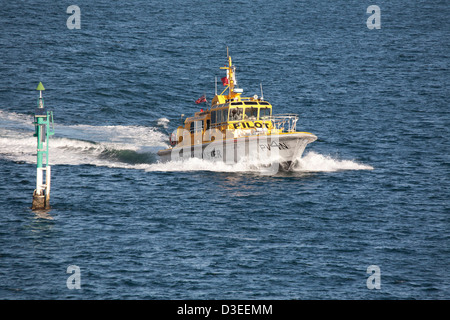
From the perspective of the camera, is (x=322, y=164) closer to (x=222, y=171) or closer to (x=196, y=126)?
(x=222, y=171)

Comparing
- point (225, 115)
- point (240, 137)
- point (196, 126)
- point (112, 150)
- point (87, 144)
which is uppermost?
point (225, 115)

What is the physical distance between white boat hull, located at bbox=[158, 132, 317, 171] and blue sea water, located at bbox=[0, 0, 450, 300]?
890mm

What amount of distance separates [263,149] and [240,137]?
1568 mm

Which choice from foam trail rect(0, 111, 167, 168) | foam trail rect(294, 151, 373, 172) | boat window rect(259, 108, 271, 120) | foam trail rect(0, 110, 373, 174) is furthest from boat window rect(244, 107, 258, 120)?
foam trail rect(0, 111, 167, 168)

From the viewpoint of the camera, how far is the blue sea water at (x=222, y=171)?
27.4 m

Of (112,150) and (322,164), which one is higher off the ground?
(112,150)

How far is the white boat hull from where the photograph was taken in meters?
40.5

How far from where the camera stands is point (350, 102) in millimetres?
66500

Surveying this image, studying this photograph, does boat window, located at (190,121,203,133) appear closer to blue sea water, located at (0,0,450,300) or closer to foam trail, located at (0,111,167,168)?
blue sea water, located at (0,0,450,300)

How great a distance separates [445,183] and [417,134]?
45.9 feet

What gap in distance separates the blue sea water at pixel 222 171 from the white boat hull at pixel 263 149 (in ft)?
2.92

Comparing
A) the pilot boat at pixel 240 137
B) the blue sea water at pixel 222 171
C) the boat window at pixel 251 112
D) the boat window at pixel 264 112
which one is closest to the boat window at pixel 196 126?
the pilot boat at pixel 240 137

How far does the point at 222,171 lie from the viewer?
138 ft

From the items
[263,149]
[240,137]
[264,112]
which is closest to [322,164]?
[264,112]
